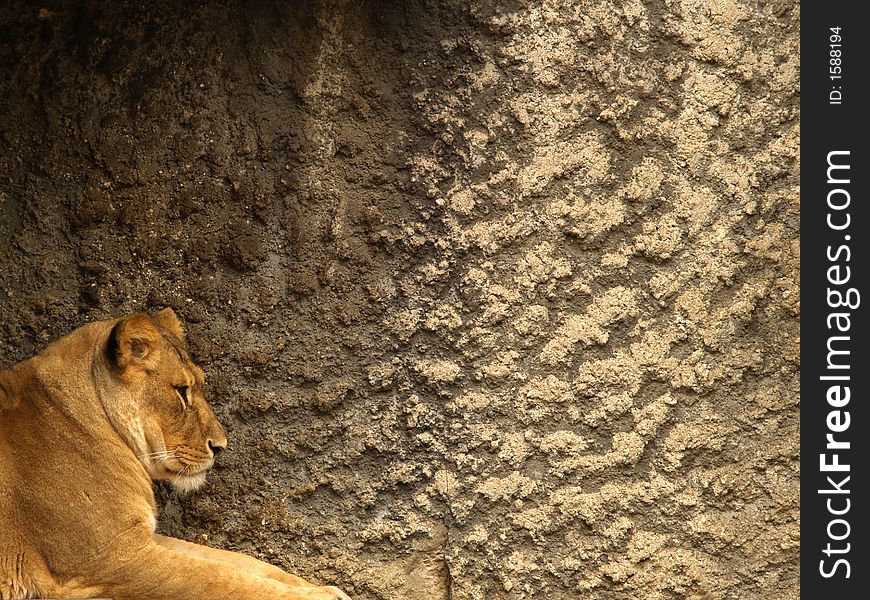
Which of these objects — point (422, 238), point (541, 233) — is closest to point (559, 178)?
point (541, 233)

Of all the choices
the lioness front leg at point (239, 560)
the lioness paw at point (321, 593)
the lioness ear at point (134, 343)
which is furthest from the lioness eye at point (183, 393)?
the lioness paw at point (321, 593)

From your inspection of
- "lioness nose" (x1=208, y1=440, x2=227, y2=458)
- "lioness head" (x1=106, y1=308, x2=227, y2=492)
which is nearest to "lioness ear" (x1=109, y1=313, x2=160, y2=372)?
"lioness head" (x1=106, y1=308, x2=227, y2=492)

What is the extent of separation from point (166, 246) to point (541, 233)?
1.23 metres

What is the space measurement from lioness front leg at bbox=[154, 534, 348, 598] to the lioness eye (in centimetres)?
42

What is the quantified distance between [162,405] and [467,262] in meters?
1.03

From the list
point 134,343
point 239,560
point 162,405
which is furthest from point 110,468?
point 239,560

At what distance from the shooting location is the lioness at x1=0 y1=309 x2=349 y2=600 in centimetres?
317

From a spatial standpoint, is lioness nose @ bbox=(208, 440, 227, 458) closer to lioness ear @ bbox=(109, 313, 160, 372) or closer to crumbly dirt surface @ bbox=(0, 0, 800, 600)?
crumbly dirt surface @ bbox=(0, 0, 800, 600)

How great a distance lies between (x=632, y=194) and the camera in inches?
136

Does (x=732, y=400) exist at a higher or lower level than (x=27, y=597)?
higher

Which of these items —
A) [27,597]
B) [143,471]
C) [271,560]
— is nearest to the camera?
[27,597]

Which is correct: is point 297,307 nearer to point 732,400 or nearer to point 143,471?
point 143,471

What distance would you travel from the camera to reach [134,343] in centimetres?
333

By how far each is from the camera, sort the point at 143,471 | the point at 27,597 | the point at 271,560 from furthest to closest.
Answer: the point at 271,560 < the point at 143,471 < the point at 27,597
